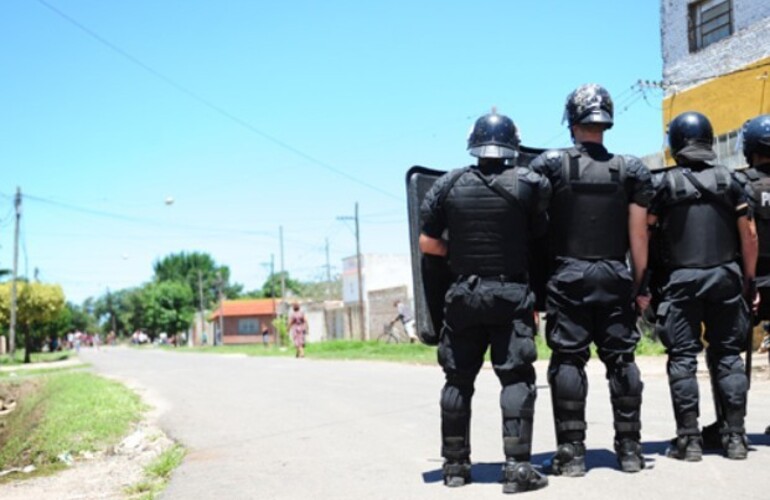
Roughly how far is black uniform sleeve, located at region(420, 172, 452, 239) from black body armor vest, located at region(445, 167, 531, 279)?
0.05 metres

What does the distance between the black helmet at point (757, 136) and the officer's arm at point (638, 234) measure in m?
1.16

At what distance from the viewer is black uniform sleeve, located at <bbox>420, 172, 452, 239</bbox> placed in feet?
14.3

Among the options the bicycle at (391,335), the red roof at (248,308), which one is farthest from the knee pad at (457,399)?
the red roof at (248,308)

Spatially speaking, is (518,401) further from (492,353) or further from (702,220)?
(702,220)

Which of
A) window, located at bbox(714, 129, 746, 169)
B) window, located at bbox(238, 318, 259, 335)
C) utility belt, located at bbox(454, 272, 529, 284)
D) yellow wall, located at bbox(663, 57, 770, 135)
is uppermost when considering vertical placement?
yellow wall, located at bbox(663, 57, 770, 135)

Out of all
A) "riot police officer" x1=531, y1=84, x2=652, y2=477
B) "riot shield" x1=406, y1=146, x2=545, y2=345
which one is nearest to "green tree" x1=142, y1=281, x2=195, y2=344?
"riot shield" x1=406, y1=146, x2=545, y2=345

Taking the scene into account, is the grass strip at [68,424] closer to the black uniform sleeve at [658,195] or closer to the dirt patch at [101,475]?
the dirt patch at [101,475]

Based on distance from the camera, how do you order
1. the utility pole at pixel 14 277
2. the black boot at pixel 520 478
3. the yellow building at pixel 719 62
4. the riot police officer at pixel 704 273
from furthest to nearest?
1. the utility pole at pixel 14 277
2. the yellow building at pixel 719 62
3. the riot police officer at pixel 704 273
4. the black boot at pixel 520 478

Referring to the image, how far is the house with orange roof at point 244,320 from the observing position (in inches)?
3314

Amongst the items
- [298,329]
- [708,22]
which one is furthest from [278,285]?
[708,22]

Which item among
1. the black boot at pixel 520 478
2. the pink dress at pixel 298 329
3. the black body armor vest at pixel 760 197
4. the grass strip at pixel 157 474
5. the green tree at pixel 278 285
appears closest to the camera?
the black boot at pixel 520 478

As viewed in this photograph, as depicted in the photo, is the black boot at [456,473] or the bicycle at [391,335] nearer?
the black boot at [456,473]

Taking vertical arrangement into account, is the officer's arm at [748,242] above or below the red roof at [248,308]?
above

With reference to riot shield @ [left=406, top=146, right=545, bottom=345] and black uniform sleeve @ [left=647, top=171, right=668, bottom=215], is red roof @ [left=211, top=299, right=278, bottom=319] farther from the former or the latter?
black uniform sleeve @ [left=647, top=171, right=668, bottom=215]
